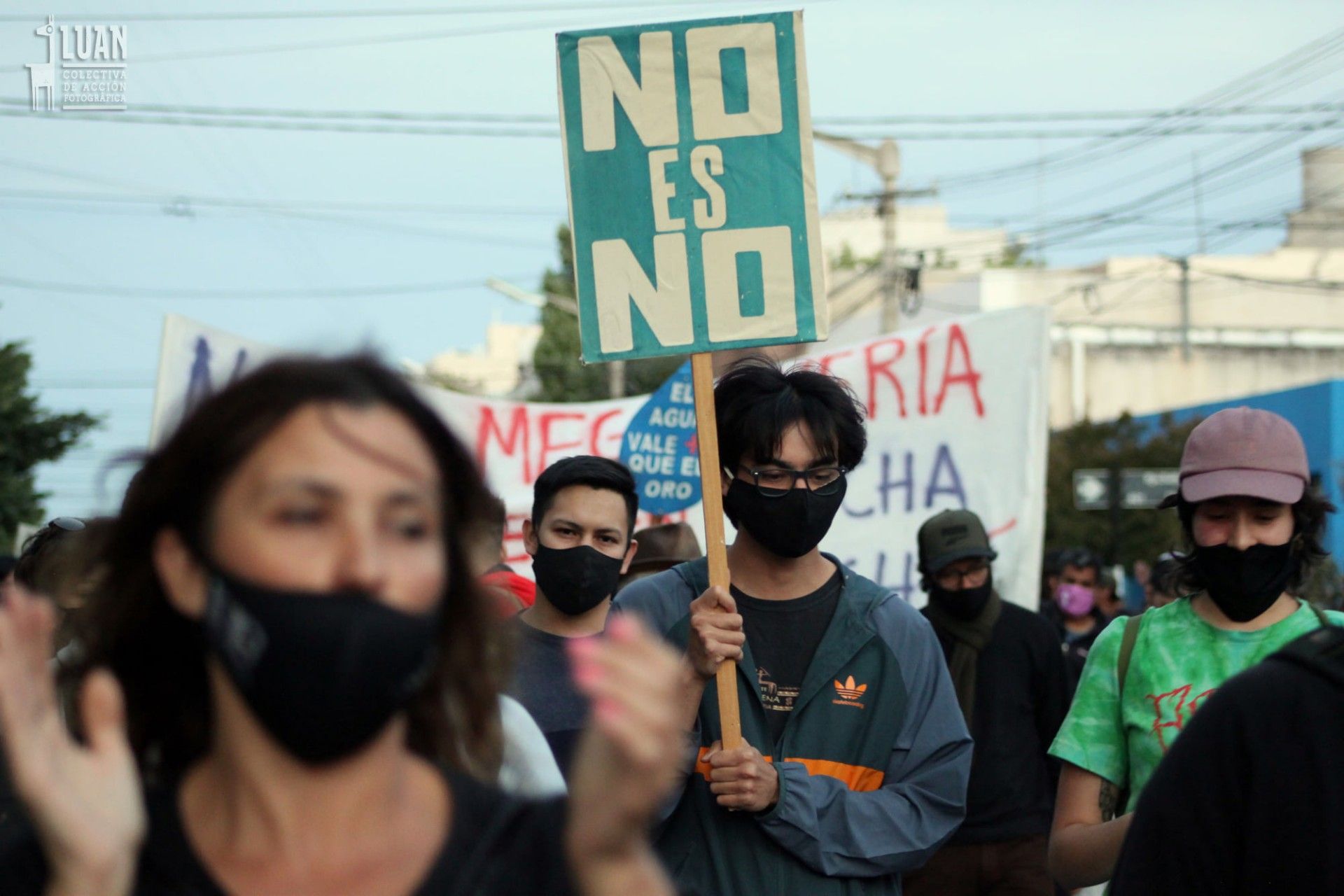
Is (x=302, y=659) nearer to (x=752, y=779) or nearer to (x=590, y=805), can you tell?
(x=590, y=805)

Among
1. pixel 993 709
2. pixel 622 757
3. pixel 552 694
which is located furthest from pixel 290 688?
pixel 993 709

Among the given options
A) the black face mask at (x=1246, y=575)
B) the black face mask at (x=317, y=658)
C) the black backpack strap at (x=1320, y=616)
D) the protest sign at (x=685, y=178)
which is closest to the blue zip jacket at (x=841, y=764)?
the protest sign at (x=685, y=178)

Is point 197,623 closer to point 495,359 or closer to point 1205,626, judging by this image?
point 1205,626

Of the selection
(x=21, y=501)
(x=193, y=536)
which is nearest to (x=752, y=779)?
(x=193, y=536)

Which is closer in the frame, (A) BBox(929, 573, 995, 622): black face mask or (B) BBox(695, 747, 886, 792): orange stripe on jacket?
(B) BBox(695, 747, 886, 792): orange stripe on jacket

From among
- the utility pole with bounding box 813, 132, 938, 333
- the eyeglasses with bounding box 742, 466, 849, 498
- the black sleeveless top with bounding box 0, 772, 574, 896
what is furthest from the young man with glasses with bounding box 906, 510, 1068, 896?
the utility pole with bounding box 813, 132, 938, 333

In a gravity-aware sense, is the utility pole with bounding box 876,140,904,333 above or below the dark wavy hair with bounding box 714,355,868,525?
above

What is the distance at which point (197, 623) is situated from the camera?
1.86 m

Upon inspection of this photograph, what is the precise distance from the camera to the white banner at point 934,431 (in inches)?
389

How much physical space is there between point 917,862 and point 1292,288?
181ft

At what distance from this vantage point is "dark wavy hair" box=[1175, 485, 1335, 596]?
11.8 feet

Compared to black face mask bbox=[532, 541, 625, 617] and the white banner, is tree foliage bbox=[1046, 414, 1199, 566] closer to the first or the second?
the white banner

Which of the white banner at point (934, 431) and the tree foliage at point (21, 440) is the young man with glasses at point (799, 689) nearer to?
the white banner at point (934, 431)

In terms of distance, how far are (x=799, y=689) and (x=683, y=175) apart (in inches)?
51.2
